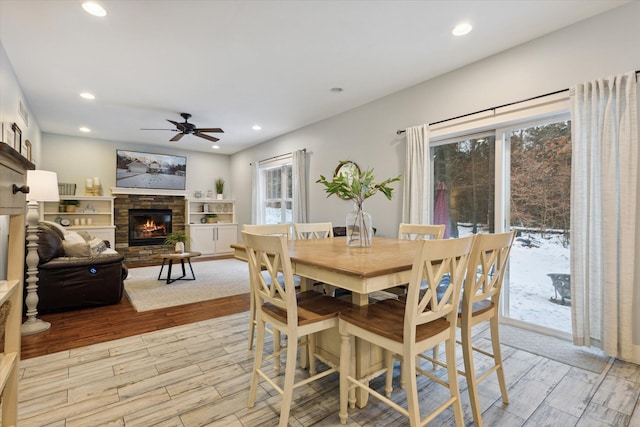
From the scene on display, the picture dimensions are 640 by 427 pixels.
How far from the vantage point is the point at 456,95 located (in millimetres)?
3258

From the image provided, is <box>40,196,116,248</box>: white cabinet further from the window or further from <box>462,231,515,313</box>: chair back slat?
<box>462,231,515,313</box>: chair back slat

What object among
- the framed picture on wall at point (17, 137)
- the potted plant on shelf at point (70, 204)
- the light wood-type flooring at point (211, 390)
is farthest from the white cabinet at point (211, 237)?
the light wood-type flooring at point (211, 390)

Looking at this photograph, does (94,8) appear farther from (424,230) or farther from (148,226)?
(148,226)

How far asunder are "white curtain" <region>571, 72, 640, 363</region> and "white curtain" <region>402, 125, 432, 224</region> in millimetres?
1282

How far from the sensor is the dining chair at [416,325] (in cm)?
128

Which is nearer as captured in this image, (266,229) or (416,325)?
(416,325)

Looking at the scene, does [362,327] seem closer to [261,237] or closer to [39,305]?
[261,237]

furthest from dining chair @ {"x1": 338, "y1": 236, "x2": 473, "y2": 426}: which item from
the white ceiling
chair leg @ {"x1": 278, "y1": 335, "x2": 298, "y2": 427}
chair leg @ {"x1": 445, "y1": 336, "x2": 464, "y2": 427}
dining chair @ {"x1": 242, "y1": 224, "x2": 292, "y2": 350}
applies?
the white ceiling

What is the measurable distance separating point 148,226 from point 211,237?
1.39 meters

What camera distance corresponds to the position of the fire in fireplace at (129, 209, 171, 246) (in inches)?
269

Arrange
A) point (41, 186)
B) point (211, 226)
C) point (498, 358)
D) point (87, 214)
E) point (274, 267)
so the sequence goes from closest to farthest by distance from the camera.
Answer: point (274, 267), point (498, 358), point (41, 186), point (87, 214), point (211, 226)

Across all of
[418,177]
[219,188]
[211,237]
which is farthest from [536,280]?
[219,188]

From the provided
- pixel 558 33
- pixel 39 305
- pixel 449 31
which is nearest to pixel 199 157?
pixel 39 305

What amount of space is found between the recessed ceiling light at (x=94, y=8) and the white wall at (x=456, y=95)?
9.89 feet
